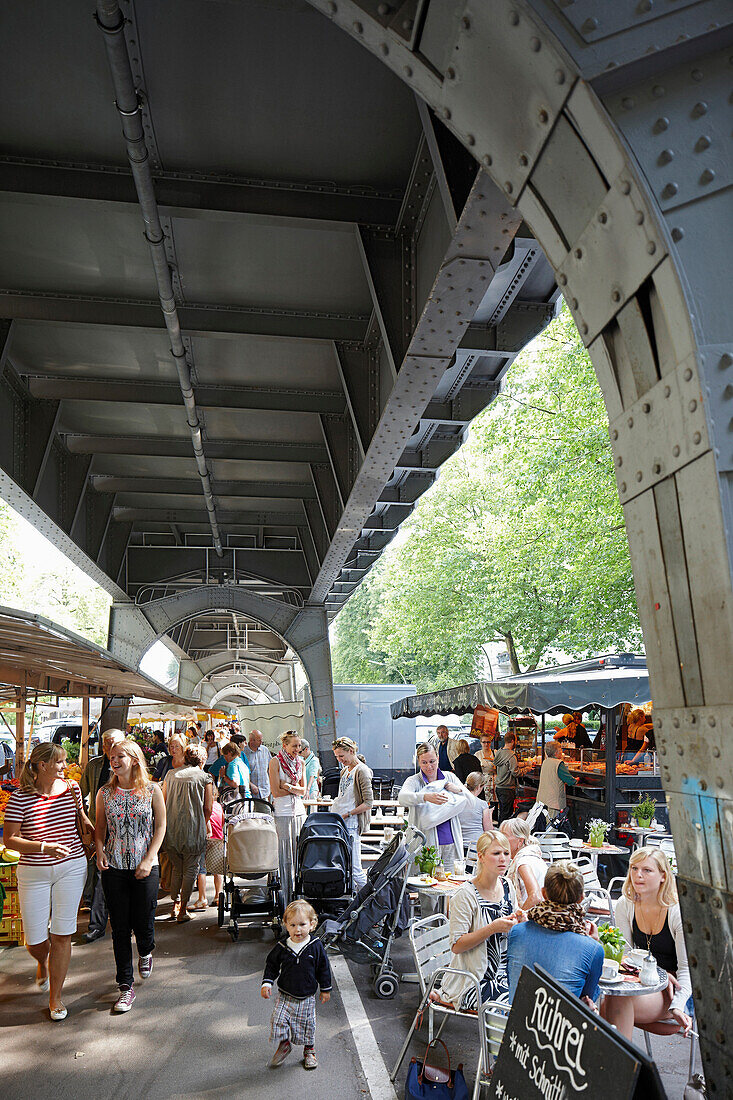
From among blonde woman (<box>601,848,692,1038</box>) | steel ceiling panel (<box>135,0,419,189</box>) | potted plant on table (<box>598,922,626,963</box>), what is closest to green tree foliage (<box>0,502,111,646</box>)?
steel ceiling panel (<box>135,0,419,189</box>)

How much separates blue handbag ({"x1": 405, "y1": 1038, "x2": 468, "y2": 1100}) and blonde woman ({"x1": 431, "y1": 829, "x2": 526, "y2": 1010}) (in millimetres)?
590

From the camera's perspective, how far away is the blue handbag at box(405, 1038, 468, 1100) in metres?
4.55

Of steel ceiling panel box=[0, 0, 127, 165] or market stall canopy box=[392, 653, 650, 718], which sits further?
market stall canopy box=[392, 653, 650, 718]

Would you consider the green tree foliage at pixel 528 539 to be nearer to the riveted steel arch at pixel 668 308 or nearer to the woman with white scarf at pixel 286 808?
the woman with white scarf at pixel 286 808

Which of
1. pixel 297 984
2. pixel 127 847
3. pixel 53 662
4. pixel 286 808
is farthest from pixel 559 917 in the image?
pixel 53 662

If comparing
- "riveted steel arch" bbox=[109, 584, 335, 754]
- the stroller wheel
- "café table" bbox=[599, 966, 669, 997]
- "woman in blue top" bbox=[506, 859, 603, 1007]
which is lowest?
the stroller wheel

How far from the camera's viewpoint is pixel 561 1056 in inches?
99.4

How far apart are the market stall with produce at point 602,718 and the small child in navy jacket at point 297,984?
23.6 ft

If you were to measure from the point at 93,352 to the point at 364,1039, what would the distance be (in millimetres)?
7961

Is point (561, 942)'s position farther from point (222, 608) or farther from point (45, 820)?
point (222, 608)

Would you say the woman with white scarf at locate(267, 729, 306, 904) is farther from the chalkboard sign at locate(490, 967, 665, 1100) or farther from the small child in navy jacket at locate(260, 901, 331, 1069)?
the chalkboard sign at locate(490, 967, 665, 1100)

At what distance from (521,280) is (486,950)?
540 cm

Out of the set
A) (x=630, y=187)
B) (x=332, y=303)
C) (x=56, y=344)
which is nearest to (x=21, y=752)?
(x=56, y=344)

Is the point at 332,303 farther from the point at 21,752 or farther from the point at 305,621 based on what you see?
the point at 305,621
